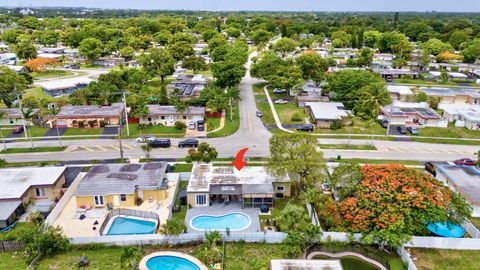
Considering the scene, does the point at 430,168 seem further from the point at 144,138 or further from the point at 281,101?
the point at 144,138

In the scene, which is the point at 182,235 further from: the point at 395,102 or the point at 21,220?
the point at 395,102

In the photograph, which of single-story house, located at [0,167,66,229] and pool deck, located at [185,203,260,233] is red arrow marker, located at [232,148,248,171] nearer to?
pool deck, located at [185,203,260,233]

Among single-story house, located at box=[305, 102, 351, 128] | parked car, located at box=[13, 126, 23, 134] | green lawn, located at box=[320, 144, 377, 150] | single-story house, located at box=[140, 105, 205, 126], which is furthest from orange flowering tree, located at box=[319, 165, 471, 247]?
parked car, located at box=[13, 126, 23, 134]

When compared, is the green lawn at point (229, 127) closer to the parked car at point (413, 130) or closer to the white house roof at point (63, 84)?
the parked car at point (413, 130)

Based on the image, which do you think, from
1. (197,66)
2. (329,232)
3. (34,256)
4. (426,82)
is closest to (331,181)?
(329,232)

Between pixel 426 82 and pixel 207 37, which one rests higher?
pixel 207 37

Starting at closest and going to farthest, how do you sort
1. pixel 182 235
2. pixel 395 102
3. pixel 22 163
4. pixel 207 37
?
pixel 182 235 → pixel 22 163 → pixel 395 102 → pixel 207 37
